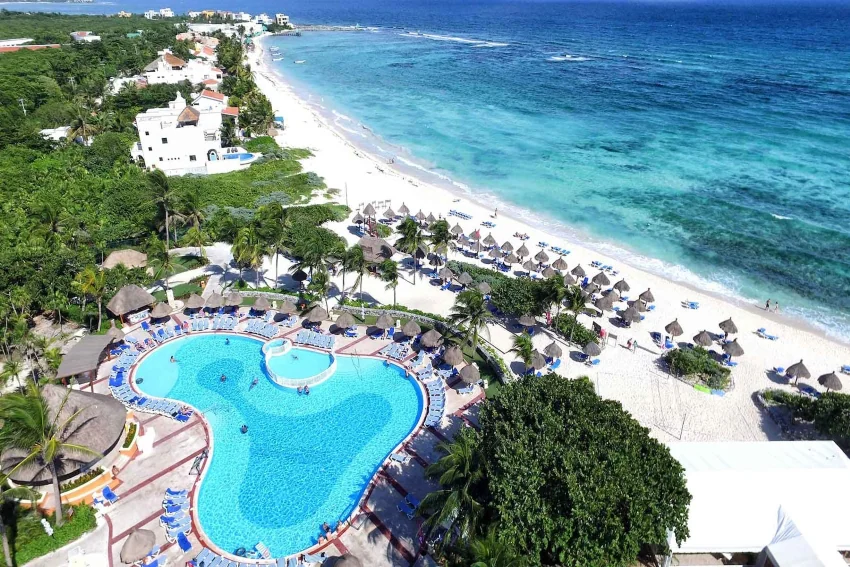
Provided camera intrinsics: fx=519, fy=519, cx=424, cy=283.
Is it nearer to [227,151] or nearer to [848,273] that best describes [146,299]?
[227,151]

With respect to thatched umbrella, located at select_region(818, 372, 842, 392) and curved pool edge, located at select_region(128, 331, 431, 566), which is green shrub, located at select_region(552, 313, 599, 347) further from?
thatched umbrella, located at select_region(818, 372, 842, 392)

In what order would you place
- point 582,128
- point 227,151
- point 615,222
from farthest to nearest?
point 582,128, point 227,151, point 615,222

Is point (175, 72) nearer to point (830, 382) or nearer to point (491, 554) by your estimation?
point (491, 554)

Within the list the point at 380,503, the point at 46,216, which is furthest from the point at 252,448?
the point at 46,216

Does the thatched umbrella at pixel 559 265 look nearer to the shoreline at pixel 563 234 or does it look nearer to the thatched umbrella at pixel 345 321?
the shoreline at pixel 563 234

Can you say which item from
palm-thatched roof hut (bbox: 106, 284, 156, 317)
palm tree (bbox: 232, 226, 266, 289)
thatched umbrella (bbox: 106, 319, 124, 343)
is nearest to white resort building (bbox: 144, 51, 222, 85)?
palm-thatched roof hut (bbox: 106, 284, 156, 317)

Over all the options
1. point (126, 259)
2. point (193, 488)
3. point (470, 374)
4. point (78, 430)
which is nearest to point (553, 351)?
point (470, 374)
